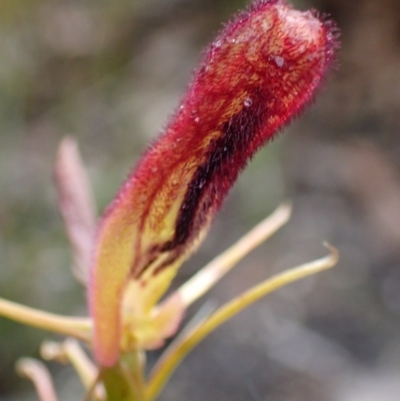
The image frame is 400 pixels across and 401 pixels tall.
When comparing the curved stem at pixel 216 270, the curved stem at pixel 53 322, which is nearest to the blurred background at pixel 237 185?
the curved stem at pixel 216 270

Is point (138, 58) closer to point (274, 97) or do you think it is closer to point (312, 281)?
point (312, 281)

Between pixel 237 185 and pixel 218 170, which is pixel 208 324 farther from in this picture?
pixel 237 185

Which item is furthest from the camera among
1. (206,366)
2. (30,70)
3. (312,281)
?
(30,70)

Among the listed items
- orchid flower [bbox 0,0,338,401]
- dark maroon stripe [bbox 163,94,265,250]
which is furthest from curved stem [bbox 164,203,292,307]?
dark maroon stripe [bbox 163,94,265,250]

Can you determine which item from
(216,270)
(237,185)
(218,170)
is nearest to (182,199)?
(218,170)

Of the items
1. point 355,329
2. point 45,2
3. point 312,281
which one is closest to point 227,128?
point 355,329
